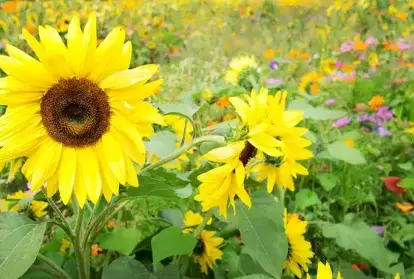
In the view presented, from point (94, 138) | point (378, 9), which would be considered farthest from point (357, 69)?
point (94, 138)

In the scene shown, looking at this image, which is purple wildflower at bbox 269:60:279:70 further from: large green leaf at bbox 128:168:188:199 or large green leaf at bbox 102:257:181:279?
large green leaf at bbox 128:168:188:199

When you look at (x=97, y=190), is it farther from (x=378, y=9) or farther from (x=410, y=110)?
(x=378, y=9)

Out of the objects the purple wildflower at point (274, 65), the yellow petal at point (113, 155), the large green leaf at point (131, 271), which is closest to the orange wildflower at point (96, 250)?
the large green leaf at point (131, 271)

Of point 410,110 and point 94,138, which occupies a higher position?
point 94,138

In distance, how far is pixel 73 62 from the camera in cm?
68

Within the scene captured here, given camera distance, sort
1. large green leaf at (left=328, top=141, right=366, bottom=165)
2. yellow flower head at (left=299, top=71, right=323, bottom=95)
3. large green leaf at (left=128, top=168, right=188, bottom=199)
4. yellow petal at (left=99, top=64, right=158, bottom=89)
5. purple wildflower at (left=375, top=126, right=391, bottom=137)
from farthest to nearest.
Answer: yellow flower head at (left=299, top=71, right=323, bottom=95)
purple wildflower at (left=375, top=126, right=391, bottom=137)
large green leaf at (left=328, top=141, right=366, bottom=165)
large green leaf at (left=128, top=168, right=188, bottom=199)
yellow petal at (left=99, top=64, right=158, bottom=89)

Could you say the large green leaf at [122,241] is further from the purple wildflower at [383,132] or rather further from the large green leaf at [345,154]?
the purple wildflower at [383,132]

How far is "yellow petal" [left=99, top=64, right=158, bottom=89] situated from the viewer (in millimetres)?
663

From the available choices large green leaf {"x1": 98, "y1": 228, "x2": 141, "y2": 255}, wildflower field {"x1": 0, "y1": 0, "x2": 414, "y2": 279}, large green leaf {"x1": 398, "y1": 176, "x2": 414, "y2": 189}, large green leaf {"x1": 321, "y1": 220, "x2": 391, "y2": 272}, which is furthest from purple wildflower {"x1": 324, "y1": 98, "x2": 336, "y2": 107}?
large green leaf {"x1": 98, "y1": 228, "x2": 141, "y2": 255}

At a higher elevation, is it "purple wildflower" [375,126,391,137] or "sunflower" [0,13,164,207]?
"sunflower" [0,13,164,207]

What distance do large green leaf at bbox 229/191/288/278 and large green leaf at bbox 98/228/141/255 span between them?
0.23 meters

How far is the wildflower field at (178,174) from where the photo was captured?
2.27 feet

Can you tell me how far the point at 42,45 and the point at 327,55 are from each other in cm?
228

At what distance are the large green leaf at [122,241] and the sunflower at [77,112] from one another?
294 millimetres
